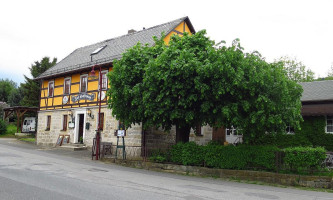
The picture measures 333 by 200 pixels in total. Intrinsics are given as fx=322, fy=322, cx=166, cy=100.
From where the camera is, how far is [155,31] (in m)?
24.0

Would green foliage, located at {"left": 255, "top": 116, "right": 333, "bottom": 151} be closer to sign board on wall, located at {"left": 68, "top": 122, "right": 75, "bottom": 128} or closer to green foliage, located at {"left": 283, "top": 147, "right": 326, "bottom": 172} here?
green foliage, located at {"left": 283, "top": 147, "right": 326, "bottom": 172}

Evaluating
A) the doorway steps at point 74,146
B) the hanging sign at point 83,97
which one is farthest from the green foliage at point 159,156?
the hanging sign at point 83,97

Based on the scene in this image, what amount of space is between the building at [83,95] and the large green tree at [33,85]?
1390cm

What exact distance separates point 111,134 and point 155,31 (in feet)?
27.7

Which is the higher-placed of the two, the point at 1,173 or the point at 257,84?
the point at 257,84

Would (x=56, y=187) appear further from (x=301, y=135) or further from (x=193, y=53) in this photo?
(x=301, y=135)

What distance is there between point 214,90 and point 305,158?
4.07 metres

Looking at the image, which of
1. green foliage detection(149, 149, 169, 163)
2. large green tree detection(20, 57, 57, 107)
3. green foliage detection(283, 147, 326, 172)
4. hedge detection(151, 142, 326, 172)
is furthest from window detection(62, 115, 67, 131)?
green foliage detection(283, 147, 326, 172)

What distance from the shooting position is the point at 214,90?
12.5 metres

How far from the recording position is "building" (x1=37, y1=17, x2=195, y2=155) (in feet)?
71.1

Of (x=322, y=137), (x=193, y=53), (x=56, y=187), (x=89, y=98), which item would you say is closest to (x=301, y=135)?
(x=322, y=137)

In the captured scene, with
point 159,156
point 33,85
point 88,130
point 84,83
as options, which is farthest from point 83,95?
point 33,85

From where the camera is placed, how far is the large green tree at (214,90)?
12.3 m

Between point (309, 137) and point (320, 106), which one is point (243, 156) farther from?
point (320, 106)
